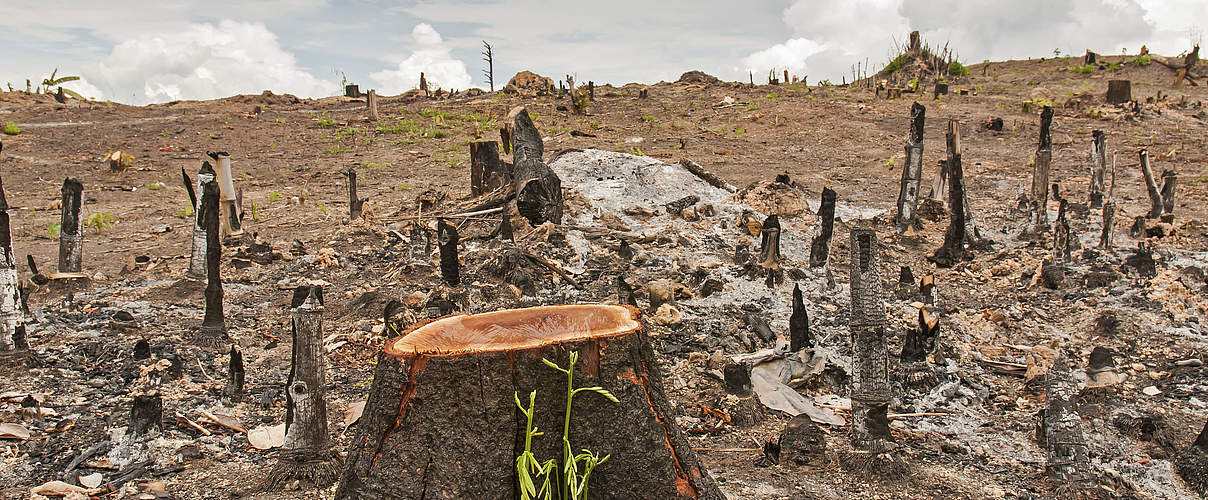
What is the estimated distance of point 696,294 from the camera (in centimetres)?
633

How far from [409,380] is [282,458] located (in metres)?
1.53

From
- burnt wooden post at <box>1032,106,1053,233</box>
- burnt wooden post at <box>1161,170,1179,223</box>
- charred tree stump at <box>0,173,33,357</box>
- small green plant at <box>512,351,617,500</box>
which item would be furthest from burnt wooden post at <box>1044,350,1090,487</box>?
burnt wooden post at <box>1161,170,1179,223</box>

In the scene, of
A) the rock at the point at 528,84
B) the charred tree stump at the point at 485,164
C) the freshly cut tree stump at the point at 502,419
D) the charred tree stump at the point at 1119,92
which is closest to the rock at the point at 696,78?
the rock at the point at 528,84

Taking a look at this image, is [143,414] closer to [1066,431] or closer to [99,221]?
[1066,431]

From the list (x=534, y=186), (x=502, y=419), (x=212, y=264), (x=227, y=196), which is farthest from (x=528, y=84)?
(x=502, y=419)

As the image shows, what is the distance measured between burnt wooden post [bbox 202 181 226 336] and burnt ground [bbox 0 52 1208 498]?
0.19m

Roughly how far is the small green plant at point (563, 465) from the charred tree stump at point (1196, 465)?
11.0ft

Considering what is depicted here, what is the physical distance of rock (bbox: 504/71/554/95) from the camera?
22.1 metres

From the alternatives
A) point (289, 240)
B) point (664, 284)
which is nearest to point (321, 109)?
point (289, 240)

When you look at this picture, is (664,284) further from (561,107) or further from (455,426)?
(561,107)

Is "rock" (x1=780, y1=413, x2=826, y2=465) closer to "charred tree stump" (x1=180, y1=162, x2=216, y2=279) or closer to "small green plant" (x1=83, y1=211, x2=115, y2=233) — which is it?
"charred tree stump" (x1=180, y1=162, x2=216, y2=279)

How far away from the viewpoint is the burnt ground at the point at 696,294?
3.85 metres

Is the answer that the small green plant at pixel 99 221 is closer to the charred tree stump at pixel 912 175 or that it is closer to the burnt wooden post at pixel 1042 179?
the charred tree stump at pixel 912 175

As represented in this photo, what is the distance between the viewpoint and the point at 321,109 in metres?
19.9
